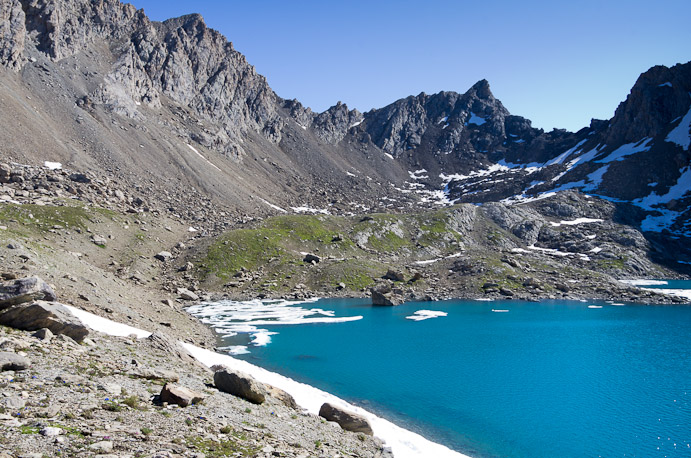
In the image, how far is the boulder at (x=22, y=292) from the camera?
2534 centimetres

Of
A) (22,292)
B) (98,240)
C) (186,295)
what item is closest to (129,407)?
(22,292)

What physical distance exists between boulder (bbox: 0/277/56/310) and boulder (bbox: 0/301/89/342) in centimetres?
77

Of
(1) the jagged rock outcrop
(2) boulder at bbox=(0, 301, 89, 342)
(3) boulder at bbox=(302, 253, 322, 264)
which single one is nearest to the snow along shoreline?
(2) boulder at bbox=(0, 301, 89, 342)

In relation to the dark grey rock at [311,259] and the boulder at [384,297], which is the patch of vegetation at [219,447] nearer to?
the boulder at [384,297]

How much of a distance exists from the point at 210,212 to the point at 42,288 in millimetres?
123069

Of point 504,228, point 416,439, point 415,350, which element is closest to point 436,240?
point 504,228

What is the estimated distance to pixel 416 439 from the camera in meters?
28.1

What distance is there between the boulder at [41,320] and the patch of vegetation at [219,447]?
13532 mm

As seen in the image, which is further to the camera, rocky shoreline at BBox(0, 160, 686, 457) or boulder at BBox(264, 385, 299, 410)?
boulder at BBox(264, 385, 299, 410)

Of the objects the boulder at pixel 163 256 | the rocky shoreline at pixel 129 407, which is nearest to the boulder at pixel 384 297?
the boulder at pixel 163 256

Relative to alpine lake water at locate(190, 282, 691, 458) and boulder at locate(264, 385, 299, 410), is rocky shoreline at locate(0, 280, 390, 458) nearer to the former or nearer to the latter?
boulder at locate(264, 385, 299, 410)

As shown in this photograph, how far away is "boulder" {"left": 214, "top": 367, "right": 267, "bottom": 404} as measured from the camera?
2439 cm

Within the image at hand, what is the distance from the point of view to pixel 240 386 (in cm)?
2455

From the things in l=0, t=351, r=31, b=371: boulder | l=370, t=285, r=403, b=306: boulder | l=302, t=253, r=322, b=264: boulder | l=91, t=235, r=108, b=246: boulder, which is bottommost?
l=370, t=285, r=403, b=306: boulder
